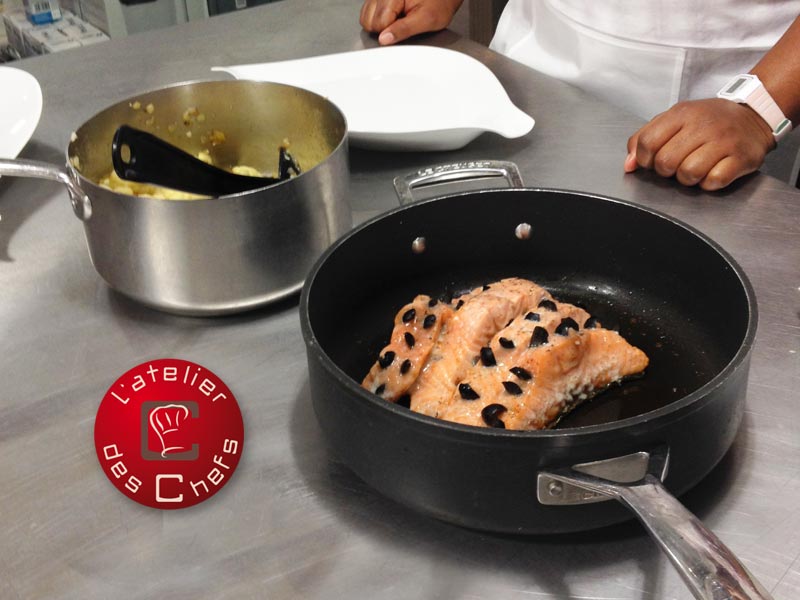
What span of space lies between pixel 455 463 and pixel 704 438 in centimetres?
17

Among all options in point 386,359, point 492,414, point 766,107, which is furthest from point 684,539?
point 766,107

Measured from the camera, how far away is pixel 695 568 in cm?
48

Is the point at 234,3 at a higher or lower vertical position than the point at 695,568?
lower

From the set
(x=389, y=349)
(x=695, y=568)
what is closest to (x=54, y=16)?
(x=389, y=349)

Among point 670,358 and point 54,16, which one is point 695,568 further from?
point 54,16

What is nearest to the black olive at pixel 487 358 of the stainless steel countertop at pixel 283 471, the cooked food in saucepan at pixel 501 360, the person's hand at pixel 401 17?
the cooked food in saucepan at pixel 501 360

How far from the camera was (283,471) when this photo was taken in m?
0.70

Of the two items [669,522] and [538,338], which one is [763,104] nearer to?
[538,338]

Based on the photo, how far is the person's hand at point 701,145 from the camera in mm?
1054

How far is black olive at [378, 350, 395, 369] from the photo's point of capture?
74cm

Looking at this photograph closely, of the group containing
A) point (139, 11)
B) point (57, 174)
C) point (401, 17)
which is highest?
point (57, 174)

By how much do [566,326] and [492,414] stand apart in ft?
0.42

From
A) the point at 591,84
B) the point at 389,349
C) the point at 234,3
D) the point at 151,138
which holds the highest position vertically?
the point at 151,138

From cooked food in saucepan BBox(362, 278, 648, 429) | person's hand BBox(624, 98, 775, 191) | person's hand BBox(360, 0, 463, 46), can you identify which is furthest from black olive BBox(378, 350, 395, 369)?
person's hand BBox(360, 0, 463, 46)
